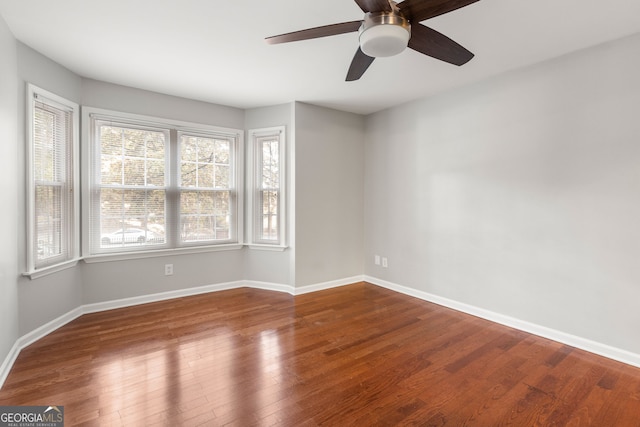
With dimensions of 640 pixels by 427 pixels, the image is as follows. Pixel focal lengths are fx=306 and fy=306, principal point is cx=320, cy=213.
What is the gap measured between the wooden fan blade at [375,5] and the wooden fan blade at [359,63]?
1.15 feet

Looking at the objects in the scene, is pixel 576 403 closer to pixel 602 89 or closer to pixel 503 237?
pixel 503 237

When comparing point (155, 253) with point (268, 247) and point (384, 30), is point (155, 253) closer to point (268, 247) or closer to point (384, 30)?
point (268, 247)

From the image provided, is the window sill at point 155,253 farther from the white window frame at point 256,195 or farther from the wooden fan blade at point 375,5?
the wooden fan blade at point 375,5

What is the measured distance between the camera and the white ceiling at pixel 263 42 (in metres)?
2.04

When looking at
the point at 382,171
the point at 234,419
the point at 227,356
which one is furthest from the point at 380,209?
the point at 234,419

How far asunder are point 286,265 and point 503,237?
8.46 ft

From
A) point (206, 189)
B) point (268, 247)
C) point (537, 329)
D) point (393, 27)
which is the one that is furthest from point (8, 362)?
point (537, 329)

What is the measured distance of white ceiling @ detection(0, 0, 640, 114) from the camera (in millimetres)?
2045

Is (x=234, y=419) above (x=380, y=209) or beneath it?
beneath

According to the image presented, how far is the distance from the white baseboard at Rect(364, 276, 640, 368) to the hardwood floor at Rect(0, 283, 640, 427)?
0.09 meters

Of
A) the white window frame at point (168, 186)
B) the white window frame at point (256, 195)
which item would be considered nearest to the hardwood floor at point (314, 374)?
the white window frame at point (168, 186)

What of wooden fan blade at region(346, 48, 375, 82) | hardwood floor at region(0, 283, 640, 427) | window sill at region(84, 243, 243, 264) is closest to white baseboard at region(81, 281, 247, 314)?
hardwood floor at region(0, 283, 640, 427)

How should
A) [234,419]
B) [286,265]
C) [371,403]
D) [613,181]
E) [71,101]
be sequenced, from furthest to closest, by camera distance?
[286,265], [71,101], [613,181], [371,403], [234,419]

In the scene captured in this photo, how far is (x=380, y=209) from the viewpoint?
443cm
